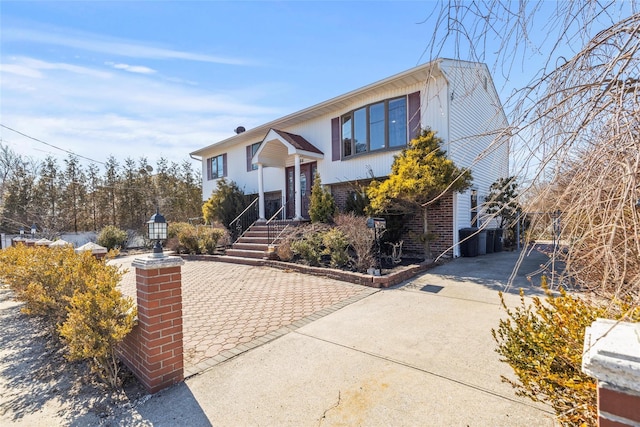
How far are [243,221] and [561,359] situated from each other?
532 inches

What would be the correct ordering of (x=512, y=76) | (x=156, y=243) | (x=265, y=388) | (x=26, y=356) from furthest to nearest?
(x=26, y=356) < (x=156, y=243) < (x=265, y=388) < (x=512, y=76)

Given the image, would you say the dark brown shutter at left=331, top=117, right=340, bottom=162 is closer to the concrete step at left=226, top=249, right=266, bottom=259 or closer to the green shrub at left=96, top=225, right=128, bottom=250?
the concrete step at left=226, top=249, right=266, bottom=259

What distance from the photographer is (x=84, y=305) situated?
2686mm

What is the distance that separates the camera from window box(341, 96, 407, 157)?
1009cm

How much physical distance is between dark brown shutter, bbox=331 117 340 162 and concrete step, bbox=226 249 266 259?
4.81 meters

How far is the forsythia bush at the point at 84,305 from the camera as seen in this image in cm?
267

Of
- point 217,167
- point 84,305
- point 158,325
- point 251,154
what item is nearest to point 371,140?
point 251,154

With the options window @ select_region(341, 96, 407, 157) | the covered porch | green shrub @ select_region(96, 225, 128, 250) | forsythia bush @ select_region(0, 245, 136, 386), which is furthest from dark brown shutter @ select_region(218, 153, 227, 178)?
forsythia bush @ select_region(0, 245, 136, 386)

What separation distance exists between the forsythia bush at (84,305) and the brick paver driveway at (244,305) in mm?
806

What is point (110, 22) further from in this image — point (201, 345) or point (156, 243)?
point (201, 345)

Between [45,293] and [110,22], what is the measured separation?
5773 mm

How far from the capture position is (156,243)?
10.00 feet

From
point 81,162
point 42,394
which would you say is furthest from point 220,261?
point 81,162

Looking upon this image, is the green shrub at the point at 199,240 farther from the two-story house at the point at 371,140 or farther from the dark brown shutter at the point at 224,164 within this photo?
the dark brown shutter at the point at 224,164
